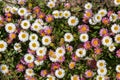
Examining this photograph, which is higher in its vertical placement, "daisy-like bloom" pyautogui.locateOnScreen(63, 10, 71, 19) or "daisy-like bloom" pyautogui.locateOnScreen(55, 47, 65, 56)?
"daisy-like bloom" pyautogui.locateOnScreen(63, 10, 71, 19)

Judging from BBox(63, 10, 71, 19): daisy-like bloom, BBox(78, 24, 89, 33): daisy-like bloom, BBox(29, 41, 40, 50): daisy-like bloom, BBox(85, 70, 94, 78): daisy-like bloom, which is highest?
BBox(63, 10, 71, 19): daisy-like bloom

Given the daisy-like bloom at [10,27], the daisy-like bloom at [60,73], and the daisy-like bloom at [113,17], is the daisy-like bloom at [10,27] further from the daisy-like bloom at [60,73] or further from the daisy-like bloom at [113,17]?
the daisy-like bloom at [113,17]

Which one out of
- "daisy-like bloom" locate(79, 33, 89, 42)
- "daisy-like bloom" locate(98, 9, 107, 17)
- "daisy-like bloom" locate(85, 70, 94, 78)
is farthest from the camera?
"daisy-like bloom" locate(98, 9, 107, 17)

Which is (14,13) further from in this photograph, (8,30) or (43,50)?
(43,50)

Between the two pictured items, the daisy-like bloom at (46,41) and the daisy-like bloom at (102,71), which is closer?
the daisy-like bloom at (102,71)

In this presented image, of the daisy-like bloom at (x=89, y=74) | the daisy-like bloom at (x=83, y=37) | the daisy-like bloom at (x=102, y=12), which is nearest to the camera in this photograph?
the daisy-like bloom at (x=89, y=74)

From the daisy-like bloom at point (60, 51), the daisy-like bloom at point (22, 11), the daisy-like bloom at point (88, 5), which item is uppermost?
the daisy-like bloom at point (22, 11)

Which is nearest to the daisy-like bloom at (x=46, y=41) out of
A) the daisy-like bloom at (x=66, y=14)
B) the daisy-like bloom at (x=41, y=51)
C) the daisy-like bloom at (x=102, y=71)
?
the daisy-like bloom at (x=41, y=51)

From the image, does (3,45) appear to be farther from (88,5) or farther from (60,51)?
(88,5)

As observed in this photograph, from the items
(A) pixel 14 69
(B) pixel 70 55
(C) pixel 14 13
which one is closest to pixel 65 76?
(B) pixel 70 55

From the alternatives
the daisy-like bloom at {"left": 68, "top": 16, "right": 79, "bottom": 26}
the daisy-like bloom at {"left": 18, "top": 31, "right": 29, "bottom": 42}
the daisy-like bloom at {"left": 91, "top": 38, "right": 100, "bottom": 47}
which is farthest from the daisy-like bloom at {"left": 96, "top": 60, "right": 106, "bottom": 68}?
the daisy-like bloom at {"left": 18, "top": 31, "right": 29, "bottom": 42}

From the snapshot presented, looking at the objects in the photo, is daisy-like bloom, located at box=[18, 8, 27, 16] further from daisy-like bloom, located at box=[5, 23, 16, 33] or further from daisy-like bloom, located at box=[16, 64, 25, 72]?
daisy-like bloom, located at box=[16, 64, 25, 72]
